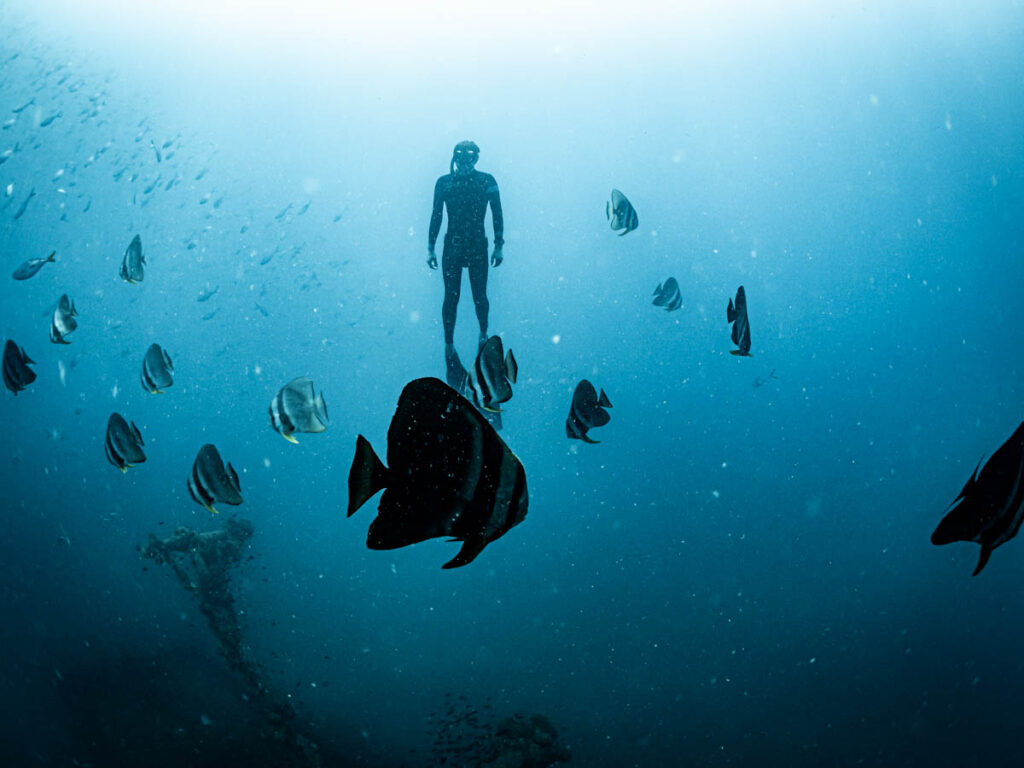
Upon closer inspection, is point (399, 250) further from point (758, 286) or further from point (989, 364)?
point (989, 364)

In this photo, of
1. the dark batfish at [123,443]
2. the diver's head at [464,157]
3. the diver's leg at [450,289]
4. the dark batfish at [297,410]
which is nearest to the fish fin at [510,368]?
the dark batfish at [297,410]

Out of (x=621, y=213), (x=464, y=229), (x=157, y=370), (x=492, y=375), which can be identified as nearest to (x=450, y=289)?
(x=464, y=229)

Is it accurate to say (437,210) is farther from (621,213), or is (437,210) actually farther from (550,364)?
(550,364)

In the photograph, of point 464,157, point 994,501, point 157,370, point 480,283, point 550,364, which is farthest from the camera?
point 550,364

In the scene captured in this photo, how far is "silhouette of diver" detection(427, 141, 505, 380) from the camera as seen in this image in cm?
638

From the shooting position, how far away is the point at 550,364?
207 feet

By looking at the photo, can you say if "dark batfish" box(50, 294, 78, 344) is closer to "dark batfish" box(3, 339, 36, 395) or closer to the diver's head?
"dark batfish" box(3, 339, 36, 395)

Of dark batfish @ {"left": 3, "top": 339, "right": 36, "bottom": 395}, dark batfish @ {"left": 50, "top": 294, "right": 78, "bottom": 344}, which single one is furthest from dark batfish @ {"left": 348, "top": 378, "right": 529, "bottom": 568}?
dark batfish @ {"left": 50, "top": 294, "right": 78, "bottom": 344}

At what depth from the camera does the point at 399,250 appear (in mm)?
61531

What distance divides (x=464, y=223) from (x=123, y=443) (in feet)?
13.7

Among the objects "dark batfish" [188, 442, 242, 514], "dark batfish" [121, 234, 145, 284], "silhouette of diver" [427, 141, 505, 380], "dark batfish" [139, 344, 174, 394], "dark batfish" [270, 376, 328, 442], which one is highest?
"silhouette of diver" [427, 141, 505, 380]

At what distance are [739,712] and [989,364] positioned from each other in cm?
7241

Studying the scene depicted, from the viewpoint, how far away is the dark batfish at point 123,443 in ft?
10.7

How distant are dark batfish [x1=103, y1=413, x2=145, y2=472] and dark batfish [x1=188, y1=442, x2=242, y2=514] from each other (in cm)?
56
